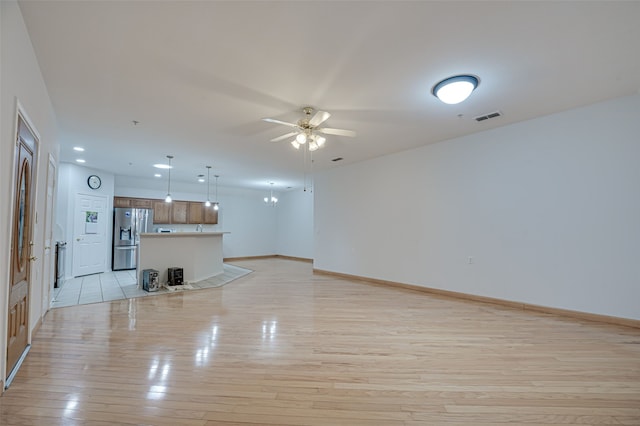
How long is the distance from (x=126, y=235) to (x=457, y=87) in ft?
29.4

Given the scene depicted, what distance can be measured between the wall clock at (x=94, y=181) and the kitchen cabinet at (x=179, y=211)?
225 cm

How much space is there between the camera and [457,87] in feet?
9.83

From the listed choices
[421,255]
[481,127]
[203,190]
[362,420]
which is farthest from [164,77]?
[203,190]

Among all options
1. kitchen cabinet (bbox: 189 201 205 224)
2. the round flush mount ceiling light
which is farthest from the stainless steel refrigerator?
the round flush mount ceiling light

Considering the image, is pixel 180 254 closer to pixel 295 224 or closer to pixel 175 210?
pixel 175 210

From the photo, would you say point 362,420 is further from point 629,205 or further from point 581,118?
point 581,118

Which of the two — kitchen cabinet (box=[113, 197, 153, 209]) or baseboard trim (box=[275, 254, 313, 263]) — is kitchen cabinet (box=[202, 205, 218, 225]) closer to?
kitchen cabinet (box=[113, 197, 153, 209])

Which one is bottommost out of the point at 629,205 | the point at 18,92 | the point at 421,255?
the point at 421,255

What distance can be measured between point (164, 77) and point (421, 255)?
5085 mm

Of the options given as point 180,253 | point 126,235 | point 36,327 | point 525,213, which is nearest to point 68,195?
point 126,235

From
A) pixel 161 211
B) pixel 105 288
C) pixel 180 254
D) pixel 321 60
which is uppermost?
pixel 321 60

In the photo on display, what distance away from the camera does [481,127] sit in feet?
15.1

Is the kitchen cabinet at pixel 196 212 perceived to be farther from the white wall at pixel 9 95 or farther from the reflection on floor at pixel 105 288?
the white wall at pixel 9 95

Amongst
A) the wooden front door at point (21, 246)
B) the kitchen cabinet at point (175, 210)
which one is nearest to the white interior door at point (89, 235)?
the kitchen cabinet at point (175, 210)
